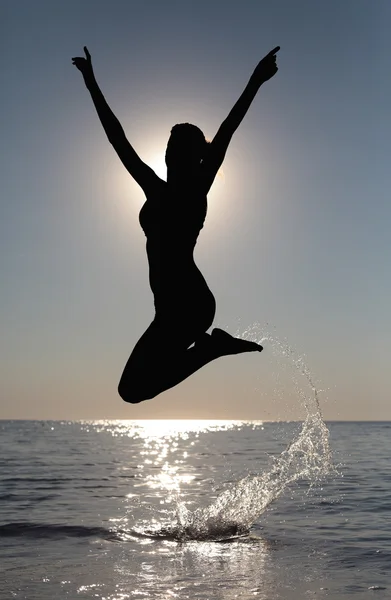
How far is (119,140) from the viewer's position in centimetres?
Result: 564

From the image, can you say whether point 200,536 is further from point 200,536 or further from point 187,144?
point 187,144

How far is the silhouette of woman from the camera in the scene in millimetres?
5531

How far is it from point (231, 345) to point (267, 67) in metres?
2.16

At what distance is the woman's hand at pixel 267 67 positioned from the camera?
5.65 m

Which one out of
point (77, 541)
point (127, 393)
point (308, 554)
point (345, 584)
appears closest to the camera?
point (127, 393)

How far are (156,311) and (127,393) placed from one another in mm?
671

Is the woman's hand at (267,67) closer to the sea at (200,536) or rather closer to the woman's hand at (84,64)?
the woman's hand at (84,64)

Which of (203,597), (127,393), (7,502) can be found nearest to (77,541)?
(203,597)

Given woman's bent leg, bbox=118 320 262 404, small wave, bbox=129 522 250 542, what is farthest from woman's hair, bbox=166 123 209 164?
small wave, bbox=129 522 250 542

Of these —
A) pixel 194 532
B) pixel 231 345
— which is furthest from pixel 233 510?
pixel 231 345

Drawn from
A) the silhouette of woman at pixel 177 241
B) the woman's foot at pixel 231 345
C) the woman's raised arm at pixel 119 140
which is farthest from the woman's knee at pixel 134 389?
the woman's raised arm at pixel 119 140

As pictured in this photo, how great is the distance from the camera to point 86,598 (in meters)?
10.4

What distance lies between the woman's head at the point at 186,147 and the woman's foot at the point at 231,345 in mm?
1353

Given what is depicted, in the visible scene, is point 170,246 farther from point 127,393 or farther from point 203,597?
point 203,597
